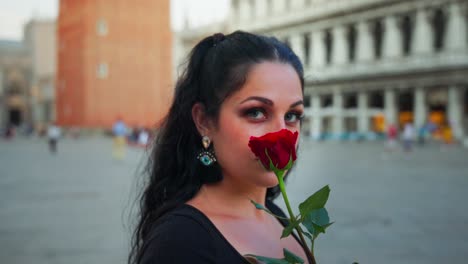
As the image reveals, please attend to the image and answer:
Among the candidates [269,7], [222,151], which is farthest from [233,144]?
[269,7]

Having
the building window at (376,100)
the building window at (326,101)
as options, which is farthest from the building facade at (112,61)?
the building window at (376,100)

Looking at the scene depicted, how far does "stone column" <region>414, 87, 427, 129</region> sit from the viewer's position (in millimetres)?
33812

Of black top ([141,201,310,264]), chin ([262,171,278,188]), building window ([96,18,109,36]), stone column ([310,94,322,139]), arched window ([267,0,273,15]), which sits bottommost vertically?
stone column ([310,94,322,139])

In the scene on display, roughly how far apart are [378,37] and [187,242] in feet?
135

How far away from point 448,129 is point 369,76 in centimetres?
918

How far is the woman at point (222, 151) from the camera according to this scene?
1214mm

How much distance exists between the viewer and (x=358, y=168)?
535 inches

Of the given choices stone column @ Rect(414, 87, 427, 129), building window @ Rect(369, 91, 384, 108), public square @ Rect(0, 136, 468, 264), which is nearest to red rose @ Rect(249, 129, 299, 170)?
public square @ Rect(0, 136, 468, 264)

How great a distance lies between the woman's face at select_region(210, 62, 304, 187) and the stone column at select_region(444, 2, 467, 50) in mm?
33973

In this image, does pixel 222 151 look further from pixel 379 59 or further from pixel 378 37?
pixel 378 37

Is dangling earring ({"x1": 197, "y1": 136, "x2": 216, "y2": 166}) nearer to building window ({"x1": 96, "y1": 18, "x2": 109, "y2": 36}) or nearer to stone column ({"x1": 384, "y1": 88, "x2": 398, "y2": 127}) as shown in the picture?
stone column ({"x1": 384, "y1": 88, "x2": 398, "y2": 127})

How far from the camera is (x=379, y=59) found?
37.8 m

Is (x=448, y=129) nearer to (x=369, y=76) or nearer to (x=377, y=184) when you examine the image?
(x=369, y=76)

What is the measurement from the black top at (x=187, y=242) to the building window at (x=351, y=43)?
135ft
